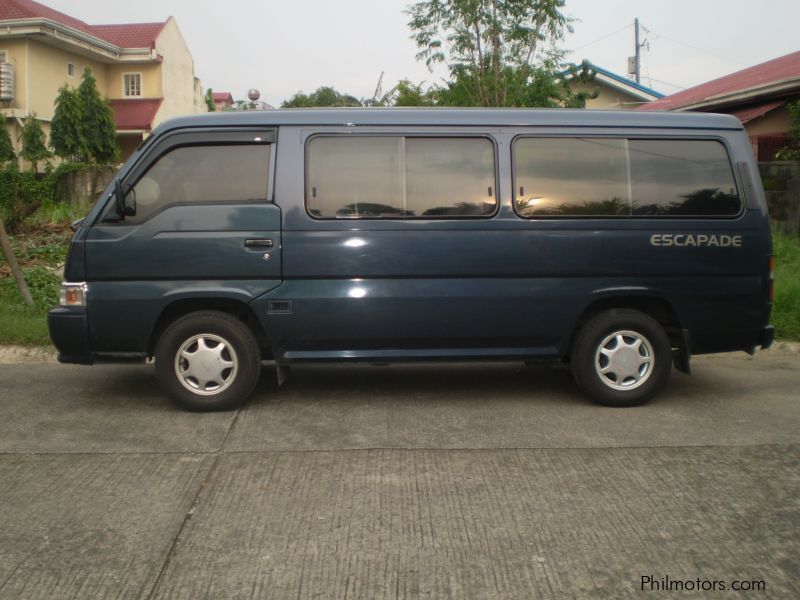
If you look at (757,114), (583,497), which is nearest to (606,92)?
(757,114)

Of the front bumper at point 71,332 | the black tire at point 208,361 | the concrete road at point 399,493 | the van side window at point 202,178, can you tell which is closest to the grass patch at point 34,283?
the concrete road at point 399,493

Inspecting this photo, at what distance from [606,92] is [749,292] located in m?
25.8

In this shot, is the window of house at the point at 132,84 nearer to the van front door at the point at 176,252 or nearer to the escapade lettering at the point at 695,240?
the van front door at the point at 176,252

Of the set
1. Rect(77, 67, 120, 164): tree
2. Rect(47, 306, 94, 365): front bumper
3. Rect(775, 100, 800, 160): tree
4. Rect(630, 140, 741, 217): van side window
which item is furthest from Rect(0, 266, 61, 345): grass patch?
Rect(77, 67, 120, 164): tree

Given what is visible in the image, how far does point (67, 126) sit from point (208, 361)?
905 inches

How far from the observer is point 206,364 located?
6.07 m

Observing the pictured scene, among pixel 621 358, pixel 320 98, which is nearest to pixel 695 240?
pixel 621 358

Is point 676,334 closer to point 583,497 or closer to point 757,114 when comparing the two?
point 583,497

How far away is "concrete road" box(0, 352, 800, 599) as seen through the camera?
11.9ft

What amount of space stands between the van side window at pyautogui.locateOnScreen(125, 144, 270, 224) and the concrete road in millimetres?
1565

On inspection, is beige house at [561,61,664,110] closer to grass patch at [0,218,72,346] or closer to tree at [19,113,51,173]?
tree at [19,113,51,173]

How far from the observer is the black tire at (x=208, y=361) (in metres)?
6.04

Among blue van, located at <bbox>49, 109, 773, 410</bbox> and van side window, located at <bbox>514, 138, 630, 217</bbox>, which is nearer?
blue van, located at <bbox>49, 109, 773, 410</bbox>

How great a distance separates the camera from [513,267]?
610 cm
